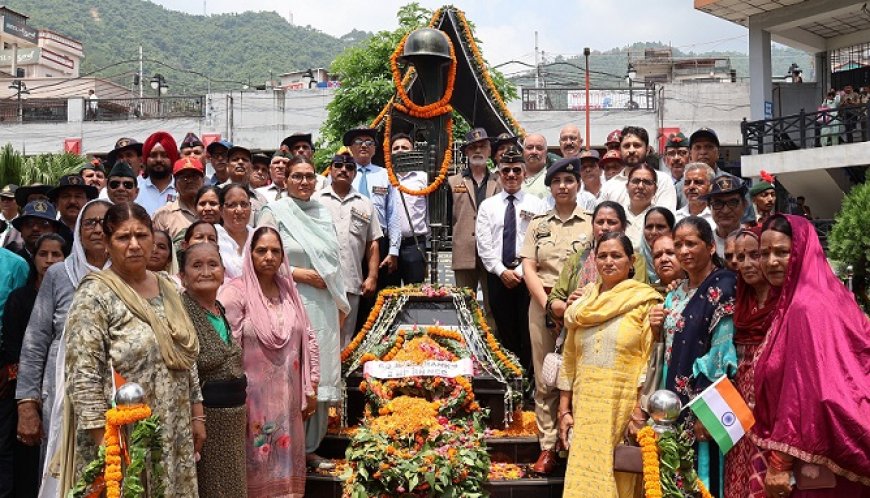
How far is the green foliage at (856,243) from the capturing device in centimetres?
937

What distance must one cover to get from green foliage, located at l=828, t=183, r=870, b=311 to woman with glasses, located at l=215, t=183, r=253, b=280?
22.1 feet

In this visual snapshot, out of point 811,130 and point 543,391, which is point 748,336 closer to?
point 543,391

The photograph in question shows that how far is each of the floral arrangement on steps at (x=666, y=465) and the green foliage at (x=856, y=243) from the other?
6.36m

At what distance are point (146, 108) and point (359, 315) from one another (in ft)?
83.9

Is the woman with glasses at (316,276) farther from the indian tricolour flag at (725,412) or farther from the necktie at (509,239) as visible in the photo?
the indian tricolour flag at (725,412)

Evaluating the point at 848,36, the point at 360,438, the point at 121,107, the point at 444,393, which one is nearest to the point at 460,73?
the point at 444,393

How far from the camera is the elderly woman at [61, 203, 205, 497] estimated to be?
3904 millimetres

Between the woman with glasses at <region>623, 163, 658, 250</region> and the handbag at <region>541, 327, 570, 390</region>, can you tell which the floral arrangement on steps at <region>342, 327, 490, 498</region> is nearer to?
the handbag at <region>541, 327, 570, 390</region>

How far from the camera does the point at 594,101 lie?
92.6ft

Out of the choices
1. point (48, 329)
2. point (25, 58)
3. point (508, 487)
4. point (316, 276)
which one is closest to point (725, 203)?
point (508, 487)

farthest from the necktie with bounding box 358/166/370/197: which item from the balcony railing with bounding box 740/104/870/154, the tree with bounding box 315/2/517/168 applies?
the tree with bounding box 315/2/517/168

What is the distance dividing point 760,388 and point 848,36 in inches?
683

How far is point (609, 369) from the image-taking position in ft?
15.8

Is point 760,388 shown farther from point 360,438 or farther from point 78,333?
point 78,333
